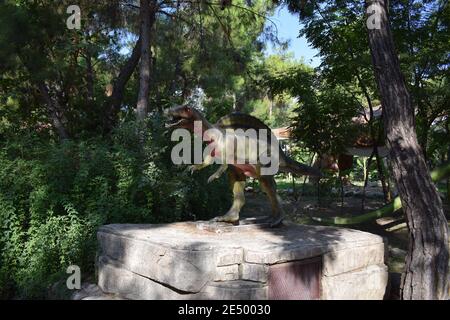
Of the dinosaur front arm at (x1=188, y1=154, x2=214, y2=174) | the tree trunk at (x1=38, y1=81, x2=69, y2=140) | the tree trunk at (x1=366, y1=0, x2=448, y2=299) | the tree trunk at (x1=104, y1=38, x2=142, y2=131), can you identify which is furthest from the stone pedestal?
the tree trunk at (x1=104, y1=38, x2=142, y2=131)

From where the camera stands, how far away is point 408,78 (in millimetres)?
8305

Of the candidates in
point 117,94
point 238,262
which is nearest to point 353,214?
point 117,94

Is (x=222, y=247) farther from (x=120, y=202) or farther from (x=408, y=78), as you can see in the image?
(x=408, y=78)

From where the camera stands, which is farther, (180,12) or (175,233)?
(180,12)

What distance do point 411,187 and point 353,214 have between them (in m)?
5.53

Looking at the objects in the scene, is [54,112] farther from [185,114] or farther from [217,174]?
[217,174]

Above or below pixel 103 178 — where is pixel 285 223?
below

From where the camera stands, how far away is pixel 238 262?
4.04m

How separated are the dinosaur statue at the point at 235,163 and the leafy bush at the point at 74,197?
2.75 ft

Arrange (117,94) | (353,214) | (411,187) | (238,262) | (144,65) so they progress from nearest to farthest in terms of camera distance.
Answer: (238,262) → (411,187) → (144,65) → (353,214) → (117,94)

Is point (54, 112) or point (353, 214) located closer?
point (54, 112)

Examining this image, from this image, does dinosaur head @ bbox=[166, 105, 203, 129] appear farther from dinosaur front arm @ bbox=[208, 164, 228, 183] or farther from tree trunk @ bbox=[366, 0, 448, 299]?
tree trunk @ bbox=[366, 0, 448, 299]

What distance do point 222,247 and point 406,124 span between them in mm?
2218

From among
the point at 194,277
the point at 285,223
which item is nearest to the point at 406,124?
the point at 285,223
